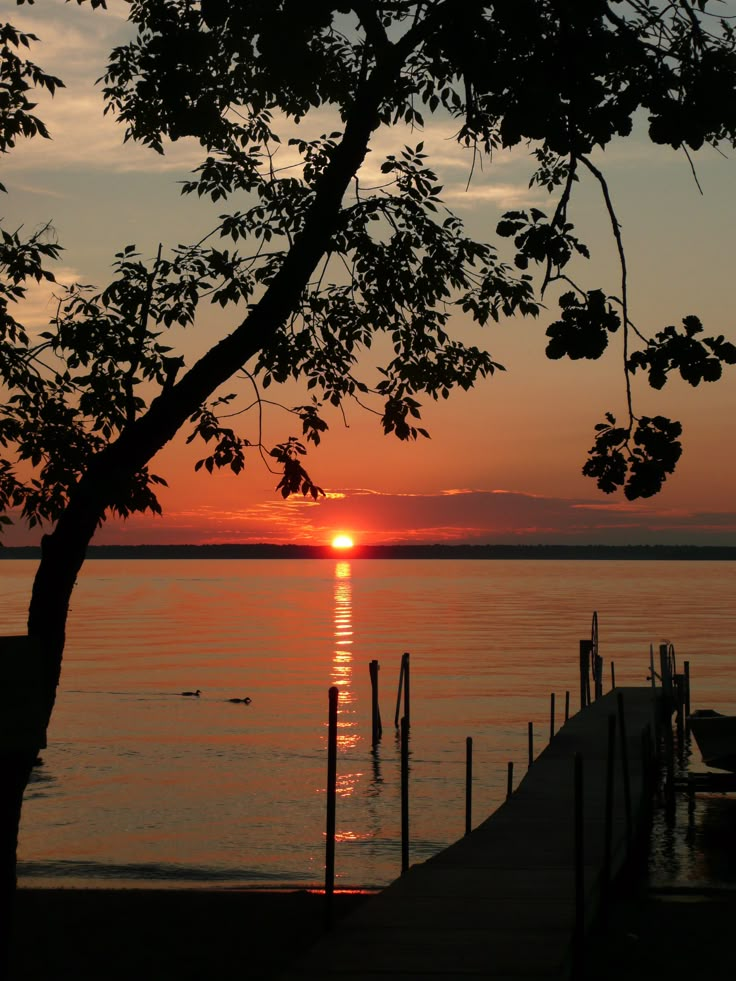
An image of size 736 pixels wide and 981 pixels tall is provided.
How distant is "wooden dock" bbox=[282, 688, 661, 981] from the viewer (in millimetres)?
10188

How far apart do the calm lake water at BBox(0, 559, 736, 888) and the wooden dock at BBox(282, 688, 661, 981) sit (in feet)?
18.7

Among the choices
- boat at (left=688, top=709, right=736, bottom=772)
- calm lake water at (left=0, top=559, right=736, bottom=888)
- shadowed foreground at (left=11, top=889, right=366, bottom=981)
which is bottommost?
calm lake water at (left=0, top=559, right=736, bottom=888)

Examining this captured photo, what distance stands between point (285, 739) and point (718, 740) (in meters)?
18.9

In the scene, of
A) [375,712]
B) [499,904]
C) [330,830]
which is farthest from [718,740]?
[330,830]

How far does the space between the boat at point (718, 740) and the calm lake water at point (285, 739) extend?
4.38ft

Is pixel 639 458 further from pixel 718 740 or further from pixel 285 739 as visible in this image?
pixel 285 739

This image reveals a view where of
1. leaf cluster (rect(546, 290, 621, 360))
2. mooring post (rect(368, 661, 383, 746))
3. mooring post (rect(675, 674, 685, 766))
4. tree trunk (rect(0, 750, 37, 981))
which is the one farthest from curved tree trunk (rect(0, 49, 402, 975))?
mooring post (rect(675, 674, 685, 766))

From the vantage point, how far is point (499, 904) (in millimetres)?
12281

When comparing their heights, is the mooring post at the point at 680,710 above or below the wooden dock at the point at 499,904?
below

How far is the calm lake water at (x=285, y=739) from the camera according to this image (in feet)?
83.3

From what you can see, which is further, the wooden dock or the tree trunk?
the wooden dock

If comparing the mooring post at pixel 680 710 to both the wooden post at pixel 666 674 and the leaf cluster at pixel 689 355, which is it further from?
the leaf cluster at pixel 689 355

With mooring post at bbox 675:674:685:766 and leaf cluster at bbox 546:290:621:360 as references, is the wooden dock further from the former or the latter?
mooring post at bbox 675:674:685:766

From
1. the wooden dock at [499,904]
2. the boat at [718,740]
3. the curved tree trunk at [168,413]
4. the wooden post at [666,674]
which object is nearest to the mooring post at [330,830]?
the wooden dock at [499,904]
